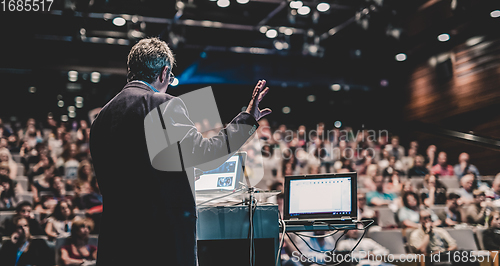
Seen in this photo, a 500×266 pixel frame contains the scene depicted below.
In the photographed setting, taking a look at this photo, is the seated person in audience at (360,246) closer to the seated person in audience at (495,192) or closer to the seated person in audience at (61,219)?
the seated person in audience at (495,192)

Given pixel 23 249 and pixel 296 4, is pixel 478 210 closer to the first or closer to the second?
pixel 296 4

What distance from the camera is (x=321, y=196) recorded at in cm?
198

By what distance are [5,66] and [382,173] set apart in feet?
22.2

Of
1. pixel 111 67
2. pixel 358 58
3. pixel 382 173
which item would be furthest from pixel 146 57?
pixel 358 58

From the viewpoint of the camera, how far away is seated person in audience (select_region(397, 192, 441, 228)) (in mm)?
4344

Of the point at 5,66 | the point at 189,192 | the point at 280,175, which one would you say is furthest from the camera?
the point at 5,66

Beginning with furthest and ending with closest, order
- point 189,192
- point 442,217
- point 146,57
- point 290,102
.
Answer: point 290,102 → point 442,217 → point 146,57 → point 189,192

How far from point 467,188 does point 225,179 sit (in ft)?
13.7

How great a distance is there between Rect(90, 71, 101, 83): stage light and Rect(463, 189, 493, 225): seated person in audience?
21.3ft

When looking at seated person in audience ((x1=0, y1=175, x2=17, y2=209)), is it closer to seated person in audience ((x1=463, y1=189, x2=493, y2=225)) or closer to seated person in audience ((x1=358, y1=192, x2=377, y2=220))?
seated person in audience ((x1=358, y1=192, x2=377, y2=220))

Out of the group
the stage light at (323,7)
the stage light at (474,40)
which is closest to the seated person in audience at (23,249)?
the stage light at (323,7)

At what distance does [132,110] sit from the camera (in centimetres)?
120

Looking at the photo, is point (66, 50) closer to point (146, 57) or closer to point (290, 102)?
point (290, 102)

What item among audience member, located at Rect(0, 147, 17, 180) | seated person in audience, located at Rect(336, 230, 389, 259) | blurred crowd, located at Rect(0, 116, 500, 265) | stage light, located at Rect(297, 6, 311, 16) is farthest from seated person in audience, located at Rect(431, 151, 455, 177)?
audience member, located at Rect(0, 147, 17, 180)
